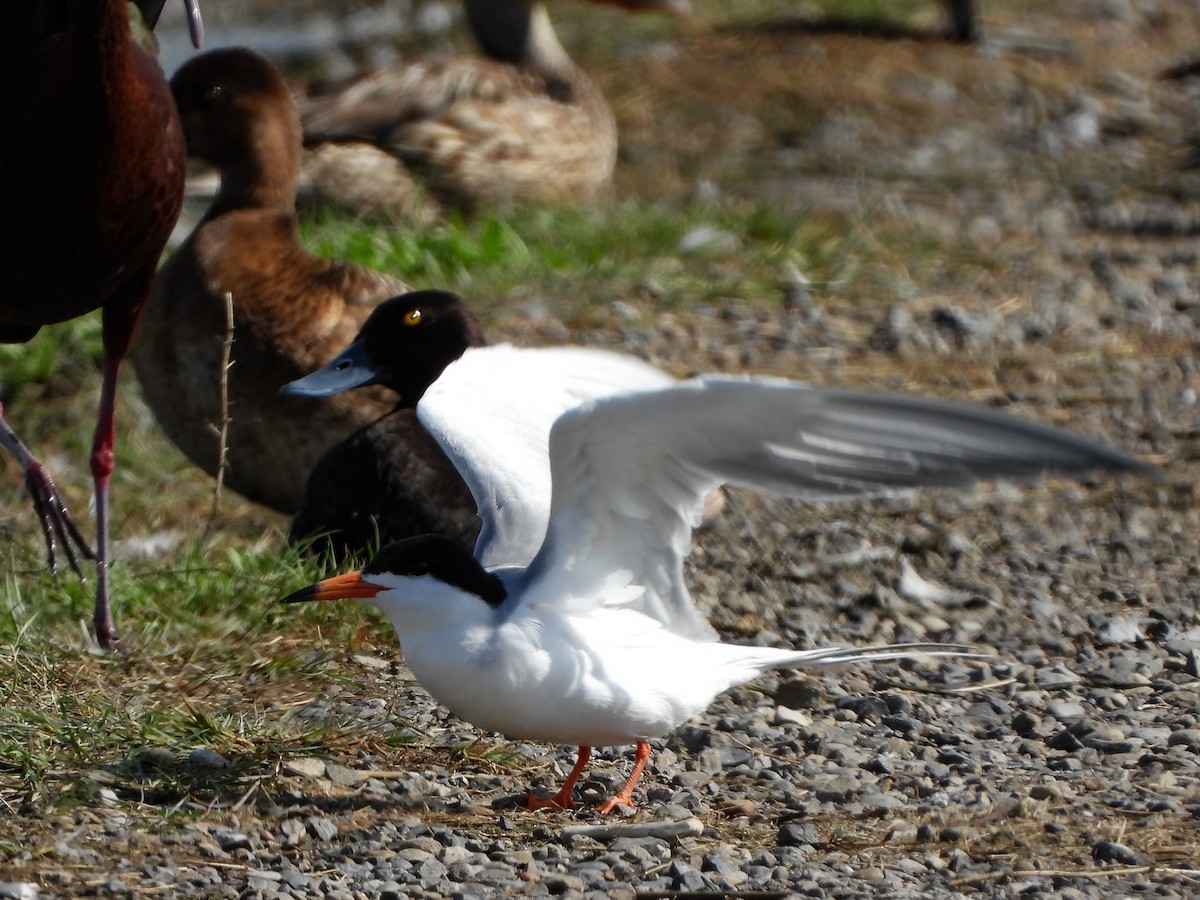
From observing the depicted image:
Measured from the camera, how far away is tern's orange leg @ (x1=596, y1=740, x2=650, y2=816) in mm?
3615

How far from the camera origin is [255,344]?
550 cm

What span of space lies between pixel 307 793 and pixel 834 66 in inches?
319

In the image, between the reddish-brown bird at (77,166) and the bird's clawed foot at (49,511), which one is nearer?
the reddish-brown bird at (77,166)

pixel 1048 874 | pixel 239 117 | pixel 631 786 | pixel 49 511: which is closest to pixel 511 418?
pixel 631 786

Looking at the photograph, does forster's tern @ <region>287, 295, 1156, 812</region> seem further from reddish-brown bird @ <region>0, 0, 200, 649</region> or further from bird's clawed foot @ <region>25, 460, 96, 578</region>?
bird's clawed foot @ <region>25, 460, 96, 578</region>

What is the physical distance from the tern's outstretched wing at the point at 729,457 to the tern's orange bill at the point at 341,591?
33cm

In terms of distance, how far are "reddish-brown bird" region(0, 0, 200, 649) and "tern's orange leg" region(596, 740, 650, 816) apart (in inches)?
55.9

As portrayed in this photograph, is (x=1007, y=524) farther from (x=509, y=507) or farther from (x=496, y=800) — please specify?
(x=496, y=800)

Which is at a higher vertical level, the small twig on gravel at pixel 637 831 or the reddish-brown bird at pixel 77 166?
the reddish-brown bird at pixel 77 166

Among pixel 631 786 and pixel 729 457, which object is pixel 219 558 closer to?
pixel 631 786

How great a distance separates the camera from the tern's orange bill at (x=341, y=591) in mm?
3652

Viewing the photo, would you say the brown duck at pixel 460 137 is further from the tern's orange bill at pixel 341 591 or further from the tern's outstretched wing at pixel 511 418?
the tern's orange bill at pixel 341 591

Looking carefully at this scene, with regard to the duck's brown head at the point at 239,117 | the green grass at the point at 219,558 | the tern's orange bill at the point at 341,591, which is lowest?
the green grass at the point at 219,558

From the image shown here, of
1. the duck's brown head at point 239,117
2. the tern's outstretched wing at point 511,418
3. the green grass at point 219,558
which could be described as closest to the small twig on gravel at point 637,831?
the green grass at point 219,558
